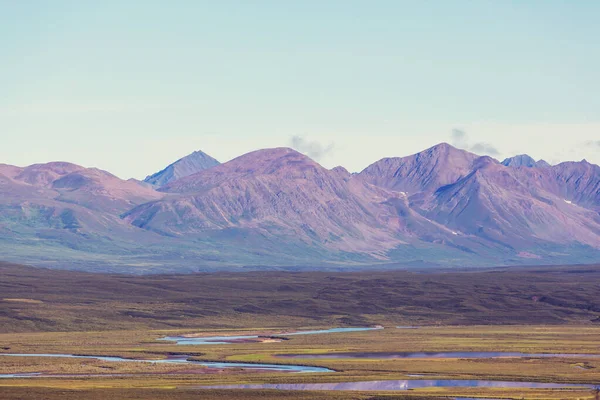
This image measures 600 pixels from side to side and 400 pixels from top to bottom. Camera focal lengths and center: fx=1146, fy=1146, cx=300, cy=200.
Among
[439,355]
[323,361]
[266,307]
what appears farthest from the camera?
[266,307]

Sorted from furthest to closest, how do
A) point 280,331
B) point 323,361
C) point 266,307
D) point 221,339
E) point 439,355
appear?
point 266,307 < point 280,331 < point 221,339 < point 439,355 < point 323,361

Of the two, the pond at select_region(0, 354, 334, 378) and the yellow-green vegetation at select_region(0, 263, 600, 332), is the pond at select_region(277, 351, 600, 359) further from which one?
the yellow-green vegetation at select_region(0, 263, 600, 332)

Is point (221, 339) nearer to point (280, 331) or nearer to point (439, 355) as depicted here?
point (280, 331)

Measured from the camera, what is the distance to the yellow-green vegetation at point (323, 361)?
3300 inches

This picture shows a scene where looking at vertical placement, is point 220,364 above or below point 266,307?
below

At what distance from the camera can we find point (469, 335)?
136500 millimetres

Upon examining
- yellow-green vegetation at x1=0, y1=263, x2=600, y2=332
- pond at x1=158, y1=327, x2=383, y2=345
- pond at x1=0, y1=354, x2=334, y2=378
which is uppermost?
yellow-green vegetation at x1=0, y1=263, x2=600, y2=332

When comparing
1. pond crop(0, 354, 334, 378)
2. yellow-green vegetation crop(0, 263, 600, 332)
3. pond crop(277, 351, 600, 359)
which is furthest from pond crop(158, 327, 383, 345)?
pond crop(277, 351, 600, 359)

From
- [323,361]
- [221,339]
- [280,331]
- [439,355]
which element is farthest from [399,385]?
[280,331]

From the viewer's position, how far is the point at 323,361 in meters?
103

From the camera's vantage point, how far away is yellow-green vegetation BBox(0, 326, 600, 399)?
83.8m

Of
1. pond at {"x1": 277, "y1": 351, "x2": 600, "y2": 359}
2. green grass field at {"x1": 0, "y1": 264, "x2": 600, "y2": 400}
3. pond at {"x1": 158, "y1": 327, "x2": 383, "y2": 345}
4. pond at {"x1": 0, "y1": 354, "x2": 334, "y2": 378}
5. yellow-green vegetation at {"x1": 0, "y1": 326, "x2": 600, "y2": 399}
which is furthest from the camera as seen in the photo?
pond at {"x1": 158, "y1": 327, "x2": 383, "y2": 345}

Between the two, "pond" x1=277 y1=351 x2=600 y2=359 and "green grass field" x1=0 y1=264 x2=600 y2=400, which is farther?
"pond" x1=277 y1=351 x2=600 y2=359

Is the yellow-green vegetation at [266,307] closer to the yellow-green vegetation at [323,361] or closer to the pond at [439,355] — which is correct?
the yellow-green vegetation at [323,361]
